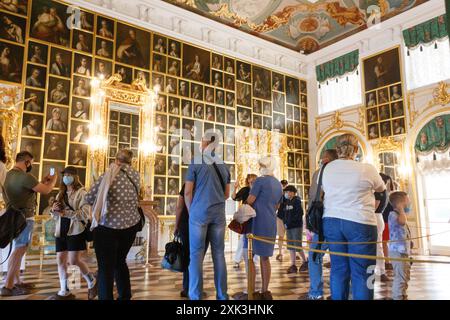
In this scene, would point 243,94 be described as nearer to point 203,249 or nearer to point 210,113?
point 210,113

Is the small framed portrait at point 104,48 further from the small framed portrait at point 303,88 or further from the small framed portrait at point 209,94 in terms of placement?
the small framed portrait at point 303,88

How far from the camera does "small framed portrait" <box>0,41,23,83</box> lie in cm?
871

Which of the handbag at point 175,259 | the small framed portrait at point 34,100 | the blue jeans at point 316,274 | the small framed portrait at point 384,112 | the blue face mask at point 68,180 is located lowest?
the blue jeans at point 316,274

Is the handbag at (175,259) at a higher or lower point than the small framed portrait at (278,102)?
lower

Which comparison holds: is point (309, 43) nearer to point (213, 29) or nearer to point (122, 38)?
point (213, 29)

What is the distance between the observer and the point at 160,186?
428 inches

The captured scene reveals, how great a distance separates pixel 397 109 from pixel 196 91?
7361 mm

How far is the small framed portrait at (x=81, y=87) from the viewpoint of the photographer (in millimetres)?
9750

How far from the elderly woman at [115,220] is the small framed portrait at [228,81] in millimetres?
9544

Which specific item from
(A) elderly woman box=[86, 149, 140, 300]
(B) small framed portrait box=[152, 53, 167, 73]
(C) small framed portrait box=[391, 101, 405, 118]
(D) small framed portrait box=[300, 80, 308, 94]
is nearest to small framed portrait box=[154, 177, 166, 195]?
(B) small framed portrait box=[152, 53, 167, 73]

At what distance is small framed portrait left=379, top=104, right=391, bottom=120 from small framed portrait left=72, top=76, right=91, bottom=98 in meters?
10.4

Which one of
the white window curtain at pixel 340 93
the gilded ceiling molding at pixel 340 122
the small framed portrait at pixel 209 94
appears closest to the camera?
the small framed portrait at pixel 209 94

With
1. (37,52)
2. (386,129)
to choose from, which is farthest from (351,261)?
(386,129)

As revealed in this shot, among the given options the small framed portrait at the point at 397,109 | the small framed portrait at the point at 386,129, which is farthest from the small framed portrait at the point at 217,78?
the small framed portrait at the point at 397,109
